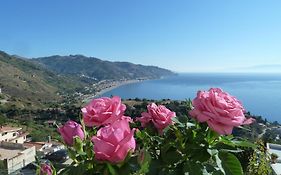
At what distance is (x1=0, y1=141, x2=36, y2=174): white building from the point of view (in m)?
14.1

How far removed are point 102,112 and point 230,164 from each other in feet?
1.07

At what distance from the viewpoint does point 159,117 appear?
989 millimetres

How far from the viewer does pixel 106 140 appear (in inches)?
27.8

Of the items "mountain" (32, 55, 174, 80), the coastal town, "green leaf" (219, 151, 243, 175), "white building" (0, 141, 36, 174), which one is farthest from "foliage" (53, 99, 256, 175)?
"mountain" (32, 55, 174, 80)

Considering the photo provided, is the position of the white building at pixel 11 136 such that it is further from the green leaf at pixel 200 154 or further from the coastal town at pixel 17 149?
the green leaf at pixel 200 154

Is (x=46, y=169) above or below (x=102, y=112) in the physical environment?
below

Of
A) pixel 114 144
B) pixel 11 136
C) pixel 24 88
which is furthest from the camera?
pixel 24 88

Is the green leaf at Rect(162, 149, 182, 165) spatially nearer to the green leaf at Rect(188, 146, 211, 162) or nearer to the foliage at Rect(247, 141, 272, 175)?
the green leaf at Rect(188, 146, 211, 162)

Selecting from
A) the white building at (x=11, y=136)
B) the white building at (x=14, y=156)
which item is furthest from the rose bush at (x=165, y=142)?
the white building at (x=11, y=136)

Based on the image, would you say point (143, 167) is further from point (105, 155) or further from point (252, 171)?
point (252, 171)

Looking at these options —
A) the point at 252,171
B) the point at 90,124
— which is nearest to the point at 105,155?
the point at 90,124

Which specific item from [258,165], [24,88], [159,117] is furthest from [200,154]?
[24,88]

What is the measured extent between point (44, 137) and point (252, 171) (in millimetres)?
28616

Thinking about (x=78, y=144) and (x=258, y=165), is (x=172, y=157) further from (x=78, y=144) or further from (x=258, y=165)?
(x=258, y=165)
